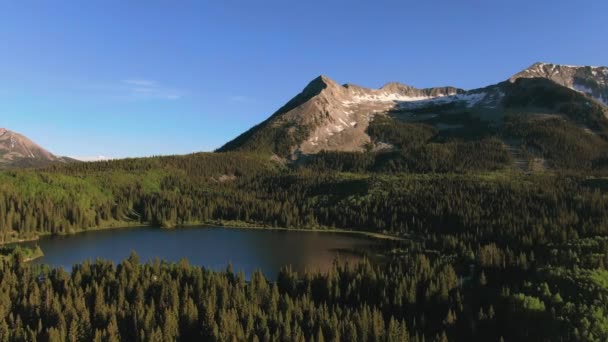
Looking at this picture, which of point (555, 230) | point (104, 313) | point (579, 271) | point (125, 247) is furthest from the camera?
point (125, 247)

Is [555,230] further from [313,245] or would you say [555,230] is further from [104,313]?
[104,313]

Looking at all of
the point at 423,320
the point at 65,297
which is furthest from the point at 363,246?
the point at 65,297

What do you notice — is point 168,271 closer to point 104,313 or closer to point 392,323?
point 104,313

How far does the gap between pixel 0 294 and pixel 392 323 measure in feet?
231

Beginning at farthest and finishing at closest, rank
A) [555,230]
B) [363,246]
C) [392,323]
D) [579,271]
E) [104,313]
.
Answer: [363,246], [555,230], [579,271], [104,313], [392,323]

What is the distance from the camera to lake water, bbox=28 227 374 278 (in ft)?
496

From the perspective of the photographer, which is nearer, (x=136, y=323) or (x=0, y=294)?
(x=136, y=323)

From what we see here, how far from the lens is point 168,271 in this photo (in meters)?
118

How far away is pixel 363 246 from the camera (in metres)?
188

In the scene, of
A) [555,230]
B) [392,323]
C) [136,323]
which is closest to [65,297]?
[136,323]

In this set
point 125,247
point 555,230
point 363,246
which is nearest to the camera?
point 555,230

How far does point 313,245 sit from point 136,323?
104661 mm

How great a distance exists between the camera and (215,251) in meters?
172

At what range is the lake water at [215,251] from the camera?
496 ft
